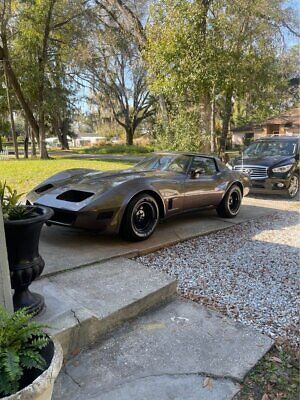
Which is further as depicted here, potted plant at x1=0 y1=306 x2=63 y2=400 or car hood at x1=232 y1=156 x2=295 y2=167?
car hood at x1=232 y1=156 x2=295 y2=167

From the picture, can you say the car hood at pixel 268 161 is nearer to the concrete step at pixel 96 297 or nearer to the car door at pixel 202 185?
the car door at pixel 202 185

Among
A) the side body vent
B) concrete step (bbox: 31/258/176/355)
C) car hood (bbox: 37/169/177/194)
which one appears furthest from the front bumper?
concrete step (bbox: 31/258/176/355)

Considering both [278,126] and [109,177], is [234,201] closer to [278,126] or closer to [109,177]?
[109,177]

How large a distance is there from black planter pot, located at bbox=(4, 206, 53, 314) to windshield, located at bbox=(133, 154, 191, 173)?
3111 mm

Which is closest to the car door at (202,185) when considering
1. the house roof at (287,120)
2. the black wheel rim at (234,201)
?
the black wheel rim at (234,201)

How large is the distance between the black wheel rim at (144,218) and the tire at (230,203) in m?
1.95

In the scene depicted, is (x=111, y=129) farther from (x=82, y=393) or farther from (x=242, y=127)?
(x=82, y=393)

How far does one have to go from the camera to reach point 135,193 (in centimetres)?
418

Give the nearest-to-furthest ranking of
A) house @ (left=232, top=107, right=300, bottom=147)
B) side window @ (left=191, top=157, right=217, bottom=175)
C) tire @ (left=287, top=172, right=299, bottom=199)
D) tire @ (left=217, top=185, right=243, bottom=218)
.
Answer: side window @ (left=191, top=157, right=217, bottom=175)
tire @ (left=217, top=185, right=243, bottom=218)
tire @ (left=287, top=172, right=299, bottom=199)
house @ (left=232, top=107, right=300, bottom=147)

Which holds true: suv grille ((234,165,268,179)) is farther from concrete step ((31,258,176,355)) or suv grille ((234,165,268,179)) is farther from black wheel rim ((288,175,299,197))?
concrete step ((31,258,176,355))

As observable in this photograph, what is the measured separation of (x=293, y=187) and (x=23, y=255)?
7882 mm

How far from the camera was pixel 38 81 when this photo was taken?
1692cm

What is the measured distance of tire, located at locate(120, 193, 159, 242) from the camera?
4.19 metres

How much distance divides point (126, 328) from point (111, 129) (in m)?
40.6
